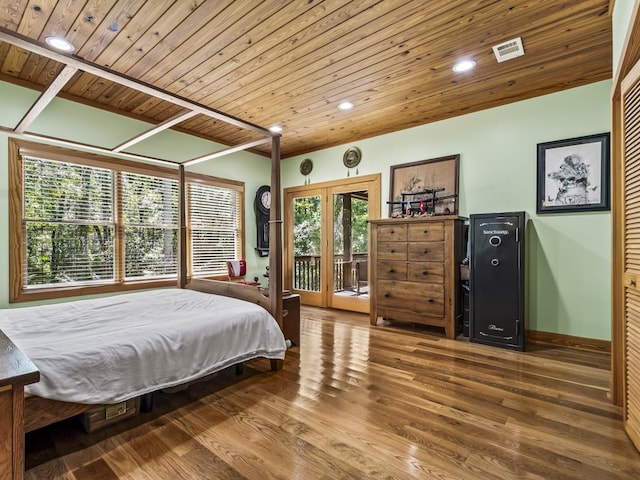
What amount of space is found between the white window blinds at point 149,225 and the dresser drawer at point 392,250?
2.89 meters

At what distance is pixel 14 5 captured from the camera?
219 centimetres

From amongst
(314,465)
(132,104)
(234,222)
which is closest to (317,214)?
(234,222)

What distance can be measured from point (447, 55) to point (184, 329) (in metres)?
3.09

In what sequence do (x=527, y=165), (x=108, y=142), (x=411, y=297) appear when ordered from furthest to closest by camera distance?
(x=411, y=297) < (x=108, y=142) < (x=527, y=165)

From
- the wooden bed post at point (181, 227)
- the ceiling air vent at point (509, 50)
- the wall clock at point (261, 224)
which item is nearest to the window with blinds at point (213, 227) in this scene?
the wall clock at point (261, 224)

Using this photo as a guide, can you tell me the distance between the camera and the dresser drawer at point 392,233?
415 centimetres

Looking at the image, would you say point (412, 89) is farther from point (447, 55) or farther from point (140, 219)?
point (140, 219)

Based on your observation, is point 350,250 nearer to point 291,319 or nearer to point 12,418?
point 291,319

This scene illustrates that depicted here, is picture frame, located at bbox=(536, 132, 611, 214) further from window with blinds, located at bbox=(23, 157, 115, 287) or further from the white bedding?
window with blinds, located at bbox=(23, 157, 115, 287)

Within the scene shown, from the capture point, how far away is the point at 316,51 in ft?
8.96

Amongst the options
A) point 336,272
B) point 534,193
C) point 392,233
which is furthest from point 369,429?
point 336,272

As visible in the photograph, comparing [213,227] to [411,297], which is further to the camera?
[213,227]

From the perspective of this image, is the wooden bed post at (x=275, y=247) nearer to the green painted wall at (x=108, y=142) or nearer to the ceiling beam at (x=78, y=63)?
the ceiling beam at (x=78, y=63)

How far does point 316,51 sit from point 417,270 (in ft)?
8.83
